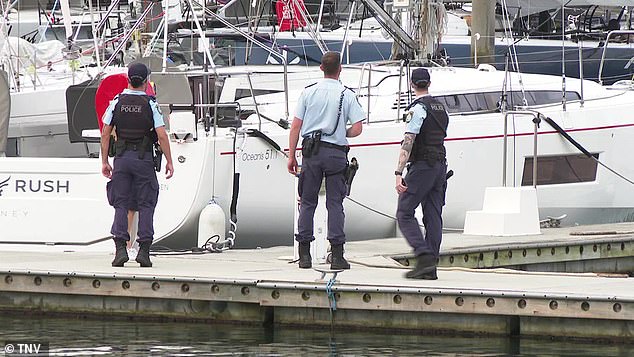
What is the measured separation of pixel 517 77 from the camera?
56.3 ft

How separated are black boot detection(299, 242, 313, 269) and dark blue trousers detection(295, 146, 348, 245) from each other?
0.19 metres

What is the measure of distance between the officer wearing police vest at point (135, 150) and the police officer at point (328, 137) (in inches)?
42.9

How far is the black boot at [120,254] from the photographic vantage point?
1219 cm

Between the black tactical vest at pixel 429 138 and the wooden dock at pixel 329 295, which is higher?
the black tactical vest at pixel 429 138

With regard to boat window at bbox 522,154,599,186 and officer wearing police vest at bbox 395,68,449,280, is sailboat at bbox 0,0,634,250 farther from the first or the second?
officer wearing police vest at bbox 395,68,449,280

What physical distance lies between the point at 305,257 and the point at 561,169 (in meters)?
5.21

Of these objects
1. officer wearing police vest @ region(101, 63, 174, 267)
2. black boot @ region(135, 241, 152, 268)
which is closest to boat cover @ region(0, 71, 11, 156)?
officer wearing police vest @ region(101, 63, 174, 267)

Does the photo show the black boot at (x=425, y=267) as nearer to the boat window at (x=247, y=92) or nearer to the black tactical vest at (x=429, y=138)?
the black tactical vest at (x=429, y=138)

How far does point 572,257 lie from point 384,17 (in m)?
3.61

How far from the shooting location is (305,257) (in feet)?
40.0

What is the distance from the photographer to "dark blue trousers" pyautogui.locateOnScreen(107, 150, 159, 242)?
1202 cm

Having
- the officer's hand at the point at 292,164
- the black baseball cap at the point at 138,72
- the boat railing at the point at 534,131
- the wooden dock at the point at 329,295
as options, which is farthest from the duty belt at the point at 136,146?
the boat railing at the point at 534,131

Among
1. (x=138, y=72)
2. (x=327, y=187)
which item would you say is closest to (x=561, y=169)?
(x=327, y=187)

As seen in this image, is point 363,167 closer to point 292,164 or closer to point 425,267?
point 292,164
